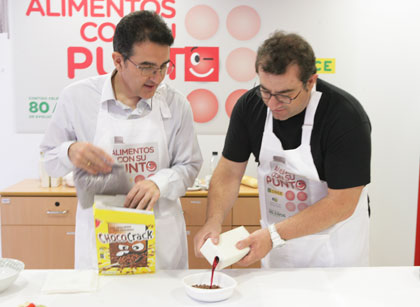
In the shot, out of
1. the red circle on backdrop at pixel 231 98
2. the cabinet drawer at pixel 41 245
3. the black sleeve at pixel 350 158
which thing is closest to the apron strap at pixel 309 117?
the black sleeve at pixel 350 158

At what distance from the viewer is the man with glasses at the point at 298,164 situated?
5.28 feet

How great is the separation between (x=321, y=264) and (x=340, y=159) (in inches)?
19.0

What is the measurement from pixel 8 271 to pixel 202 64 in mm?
2549

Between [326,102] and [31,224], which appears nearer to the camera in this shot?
[326,102]

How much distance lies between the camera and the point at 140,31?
5.41ft

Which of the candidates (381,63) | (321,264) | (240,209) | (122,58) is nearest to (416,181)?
(381,63)

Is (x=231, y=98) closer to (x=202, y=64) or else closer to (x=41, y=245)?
(x=202, y=64)

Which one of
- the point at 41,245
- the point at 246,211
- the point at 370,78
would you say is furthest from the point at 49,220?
the point at 370,78

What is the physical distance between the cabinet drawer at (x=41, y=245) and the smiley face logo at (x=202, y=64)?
5.35ft

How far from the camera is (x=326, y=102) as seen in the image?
1.74 metres

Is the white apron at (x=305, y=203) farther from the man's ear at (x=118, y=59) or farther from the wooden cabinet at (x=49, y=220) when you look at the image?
the wooden cabinet at (x=49, y=220)

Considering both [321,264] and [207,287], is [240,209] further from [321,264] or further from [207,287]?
[207,287]

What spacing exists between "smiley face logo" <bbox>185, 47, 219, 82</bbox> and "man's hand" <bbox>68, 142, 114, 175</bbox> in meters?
2.18

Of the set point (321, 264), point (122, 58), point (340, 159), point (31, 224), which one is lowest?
point (31, 224)
